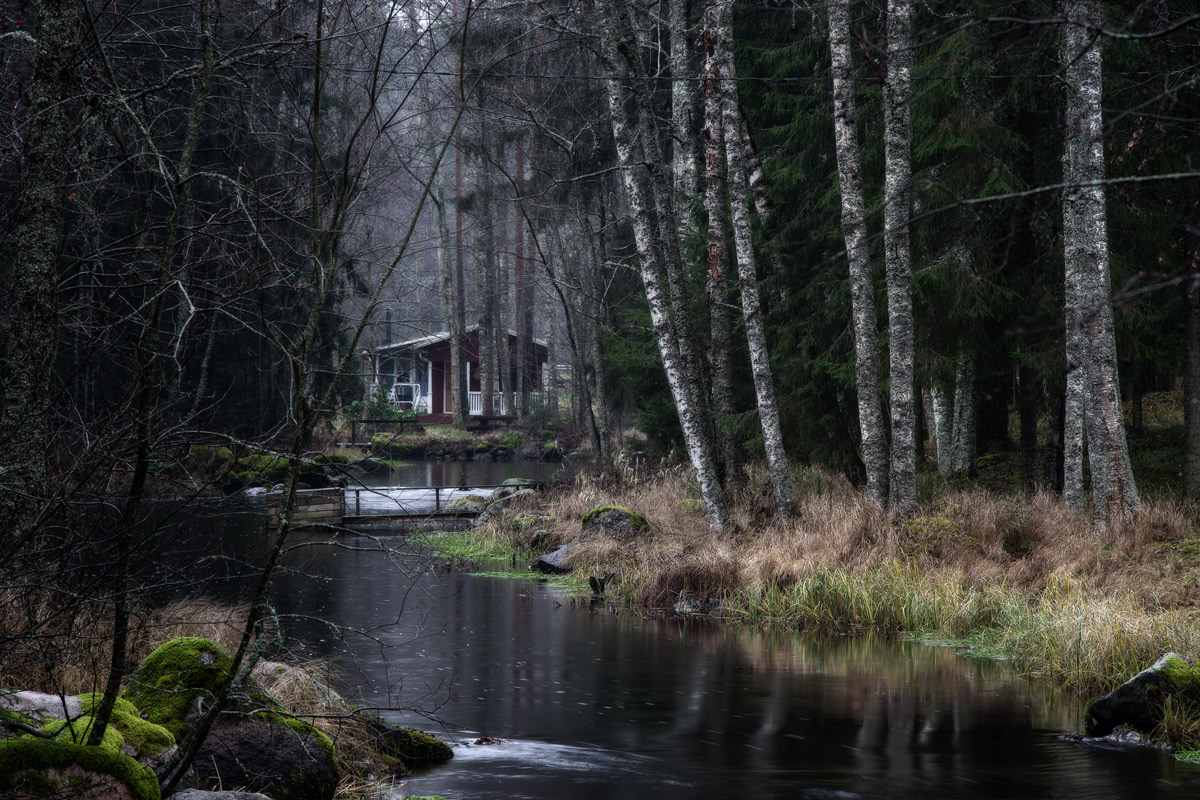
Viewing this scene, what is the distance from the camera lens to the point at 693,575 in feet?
45.8

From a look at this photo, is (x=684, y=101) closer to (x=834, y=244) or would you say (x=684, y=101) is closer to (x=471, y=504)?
(x=834, y=244)

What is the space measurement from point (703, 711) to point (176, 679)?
15.2 feet

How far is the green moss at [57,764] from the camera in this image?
4.50 meters

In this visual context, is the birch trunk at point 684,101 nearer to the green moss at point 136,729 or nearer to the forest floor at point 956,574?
the forest floor at point 956,574

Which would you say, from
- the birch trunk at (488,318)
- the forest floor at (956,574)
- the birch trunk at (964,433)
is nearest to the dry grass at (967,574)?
the forest floor at (956,574)

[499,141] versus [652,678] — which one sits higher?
[499,141]

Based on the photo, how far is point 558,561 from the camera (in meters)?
17.1

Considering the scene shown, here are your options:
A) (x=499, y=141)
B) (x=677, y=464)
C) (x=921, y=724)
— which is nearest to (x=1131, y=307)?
(x=921, y=724)

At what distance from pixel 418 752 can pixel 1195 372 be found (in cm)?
1426

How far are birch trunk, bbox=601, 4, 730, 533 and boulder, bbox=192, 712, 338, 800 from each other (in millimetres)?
9925

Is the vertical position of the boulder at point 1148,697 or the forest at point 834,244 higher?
the forest at point 834,244

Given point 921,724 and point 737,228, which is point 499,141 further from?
point 921,724

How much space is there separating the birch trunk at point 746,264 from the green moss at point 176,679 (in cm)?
976

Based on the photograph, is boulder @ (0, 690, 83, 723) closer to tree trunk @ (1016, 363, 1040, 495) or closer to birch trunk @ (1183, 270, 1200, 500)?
tree trunk @ (1016, 363, 1040, 495)
